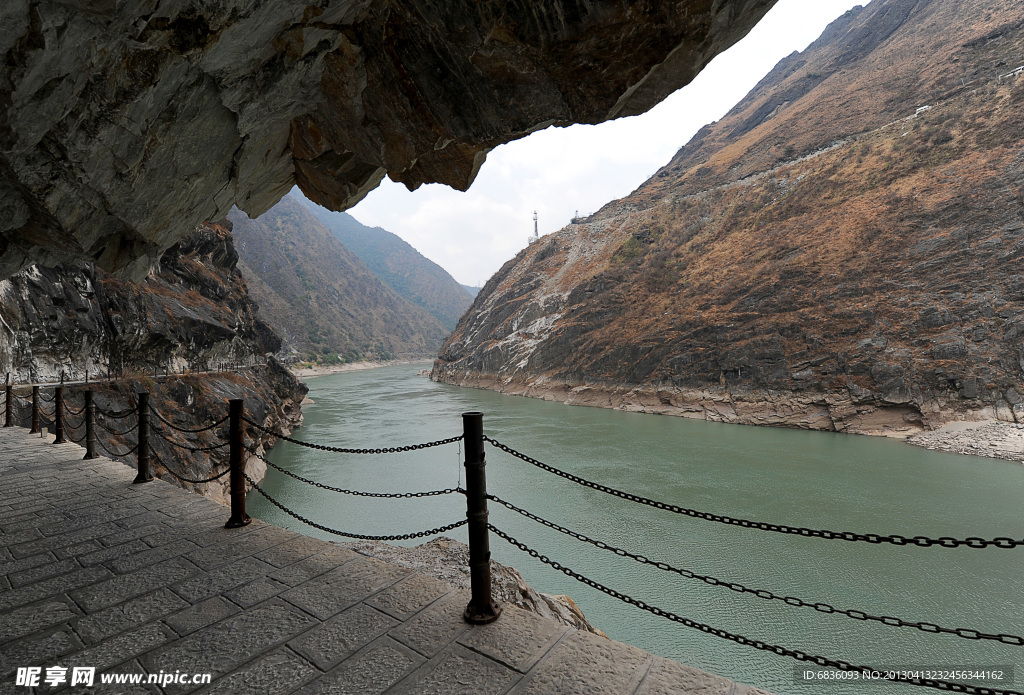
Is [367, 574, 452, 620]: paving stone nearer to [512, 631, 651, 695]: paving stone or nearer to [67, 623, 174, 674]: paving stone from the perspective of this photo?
[512, 631, 651, 695]: paving stone

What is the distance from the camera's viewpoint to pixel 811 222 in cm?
3303

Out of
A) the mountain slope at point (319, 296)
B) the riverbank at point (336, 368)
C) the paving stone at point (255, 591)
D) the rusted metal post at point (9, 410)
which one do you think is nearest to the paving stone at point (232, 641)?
the paving stone at point (255, 591)

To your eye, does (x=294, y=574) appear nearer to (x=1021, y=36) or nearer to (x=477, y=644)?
(x=477, y=644)

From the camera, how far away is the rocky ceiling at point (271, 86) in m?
4.09

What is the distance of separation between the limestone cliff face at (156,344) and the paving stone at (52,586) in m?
6.05

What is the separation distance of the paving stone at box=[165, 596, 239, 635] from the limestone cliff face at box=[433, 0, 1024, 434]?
89.2 feet

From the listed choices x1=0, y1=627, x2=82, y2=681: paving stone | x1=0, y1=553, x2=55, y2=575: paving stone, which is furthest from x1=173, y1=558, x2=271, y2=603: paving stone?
x1=0, y1=553, x2=55, y2=575: paving stone

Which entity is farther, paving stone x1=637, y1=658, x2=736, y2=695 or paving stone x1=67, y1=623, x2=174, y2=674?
paving stone x1=67, y1=623, x2=174, y2=674

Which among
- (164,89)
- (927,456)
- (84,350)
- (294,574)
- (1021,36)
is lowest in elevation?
(927,456)

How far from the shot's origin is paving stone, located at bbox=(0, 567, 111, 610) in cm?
307

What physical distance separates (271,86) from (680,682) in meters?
6.92

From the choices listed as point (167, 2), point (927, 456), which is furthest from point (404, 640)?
point (927, 456)

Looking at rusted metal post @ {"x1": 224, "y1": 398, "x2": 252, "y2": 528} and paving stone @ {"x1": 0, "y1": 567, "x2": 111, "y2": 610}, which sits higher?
rusted metal post @ {"x1": 224, "y1": 398, "x2": 252, "y2": 528}

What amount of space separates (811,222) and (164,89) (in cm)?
3888
